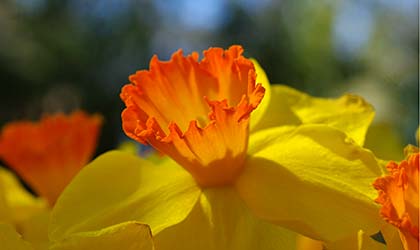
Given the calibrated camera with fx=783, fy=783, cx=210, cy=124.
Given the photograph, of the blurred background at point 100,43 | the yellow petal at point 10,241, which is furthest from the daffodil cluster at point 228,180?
the blurred background at point 100,43

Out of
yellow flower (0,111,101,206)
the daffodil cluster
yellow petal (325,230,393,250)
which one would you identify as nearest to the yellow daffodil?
yellow flower (0,111,101,206)

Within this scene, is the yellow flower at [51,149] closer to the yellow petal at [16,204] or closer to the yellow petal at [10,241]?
the yellow petal at [16,204]

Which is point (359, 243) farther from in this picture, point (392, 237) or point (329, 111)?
point (329, 111)

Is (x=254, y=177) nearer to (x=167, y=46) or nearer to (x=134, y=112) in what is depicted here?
(x=134, y=112)

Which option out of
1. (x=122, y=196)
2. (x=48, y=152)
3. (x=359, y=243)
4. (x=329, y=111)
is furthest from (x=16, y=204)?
(x=359, y=243)

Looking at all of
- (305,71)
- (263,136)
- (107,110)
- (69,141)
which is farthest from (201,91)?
(107,110)

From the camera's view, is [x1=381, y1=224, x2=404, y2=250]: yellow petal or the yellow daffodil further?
the yellow daffodil

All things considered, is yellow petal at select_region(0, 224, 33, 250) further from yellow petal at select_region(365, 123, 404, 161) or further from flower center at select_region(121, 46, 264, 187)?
yellow petal at select_region(365, 123, 404, 161)

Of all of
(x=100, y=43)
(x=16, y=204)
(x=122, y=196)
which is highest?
(x=122, y=196)
